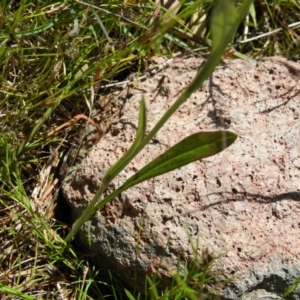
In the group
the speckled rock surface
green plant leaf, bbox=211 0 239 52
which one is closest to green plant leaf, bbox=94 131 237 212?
the speckled rock surface

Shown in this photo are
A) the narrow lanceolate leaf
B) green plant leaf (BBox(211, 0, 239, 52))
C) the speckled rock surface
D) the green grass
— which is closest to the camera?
green plant leaf (BBox(211, 0, 239, 52))

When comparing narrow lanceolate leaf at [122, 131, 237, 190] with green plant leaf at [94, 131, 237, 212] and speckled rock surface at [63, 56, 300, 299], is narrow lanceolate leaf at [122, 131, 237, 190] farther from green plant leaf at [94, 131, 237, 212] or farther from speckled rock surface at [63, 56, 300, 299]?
speckled rock surface at [63, 56, 300, 299]

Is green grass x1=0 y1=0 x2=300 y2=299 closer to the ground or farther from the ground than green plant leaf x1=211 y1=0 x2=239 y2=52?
closer to the ground

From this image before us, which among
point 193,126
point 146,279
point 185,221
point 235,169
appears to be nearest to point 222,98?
point 193,126

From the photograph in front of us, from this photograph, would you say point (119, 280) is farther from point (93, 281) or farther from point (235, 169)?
point (235, 169)

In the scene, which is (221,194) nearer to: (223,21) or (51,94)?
(51,94)
